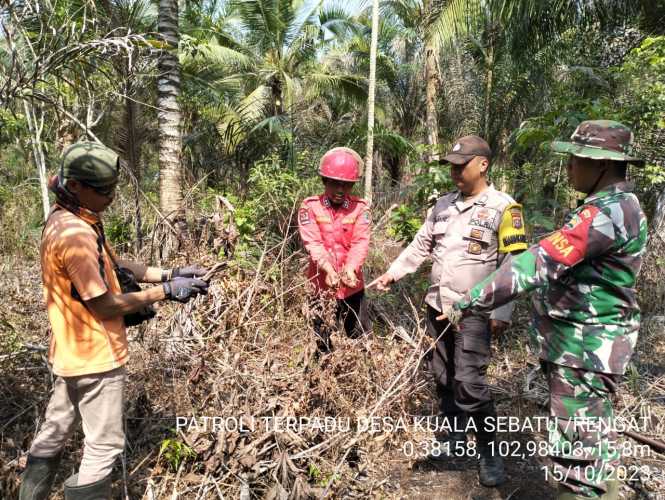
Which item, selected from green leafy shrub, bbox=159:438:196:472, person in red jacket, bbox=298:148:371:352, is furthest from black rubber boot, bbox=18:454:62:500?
person in red jacket, bbox=298:148:371:352

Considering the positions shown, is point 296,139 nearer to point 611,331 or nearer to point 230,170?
Result: point 230,170

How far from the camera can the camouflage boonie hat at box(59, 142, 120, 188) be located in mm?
1871

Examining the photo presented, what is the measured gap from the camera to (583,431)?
1.92m

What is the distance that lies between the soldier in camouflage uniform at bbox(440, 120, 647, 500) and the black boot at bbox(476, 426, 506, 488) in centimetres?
71

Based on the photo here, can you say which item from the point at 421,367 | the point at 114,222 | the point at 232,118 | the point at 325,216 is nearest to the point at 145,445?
the point at 325,216

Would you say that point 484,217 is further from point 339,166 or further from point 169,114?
point 169,114

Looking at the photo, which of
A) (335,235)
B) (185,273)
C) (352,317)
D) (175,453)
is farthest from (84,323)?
(352,317)

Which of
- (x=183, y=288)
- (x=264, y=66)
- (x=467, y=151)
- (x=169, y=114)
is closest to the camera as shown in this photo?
(x=183, y=288)

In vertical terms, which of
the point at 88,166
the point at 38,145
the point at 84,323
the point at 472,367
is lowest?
the point at 472,367

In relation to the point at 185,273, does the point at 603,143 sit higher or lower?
higher

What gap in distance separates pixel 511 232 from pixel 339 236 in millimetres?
1198

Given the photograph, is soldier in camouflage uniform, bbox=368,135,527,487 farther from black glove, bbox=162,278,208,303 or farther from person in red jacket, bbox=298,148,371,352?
black glove, bbox=162,278,208,303

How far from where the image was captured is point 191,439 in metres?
2.51

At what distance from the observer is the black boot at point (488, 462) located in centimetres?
267
